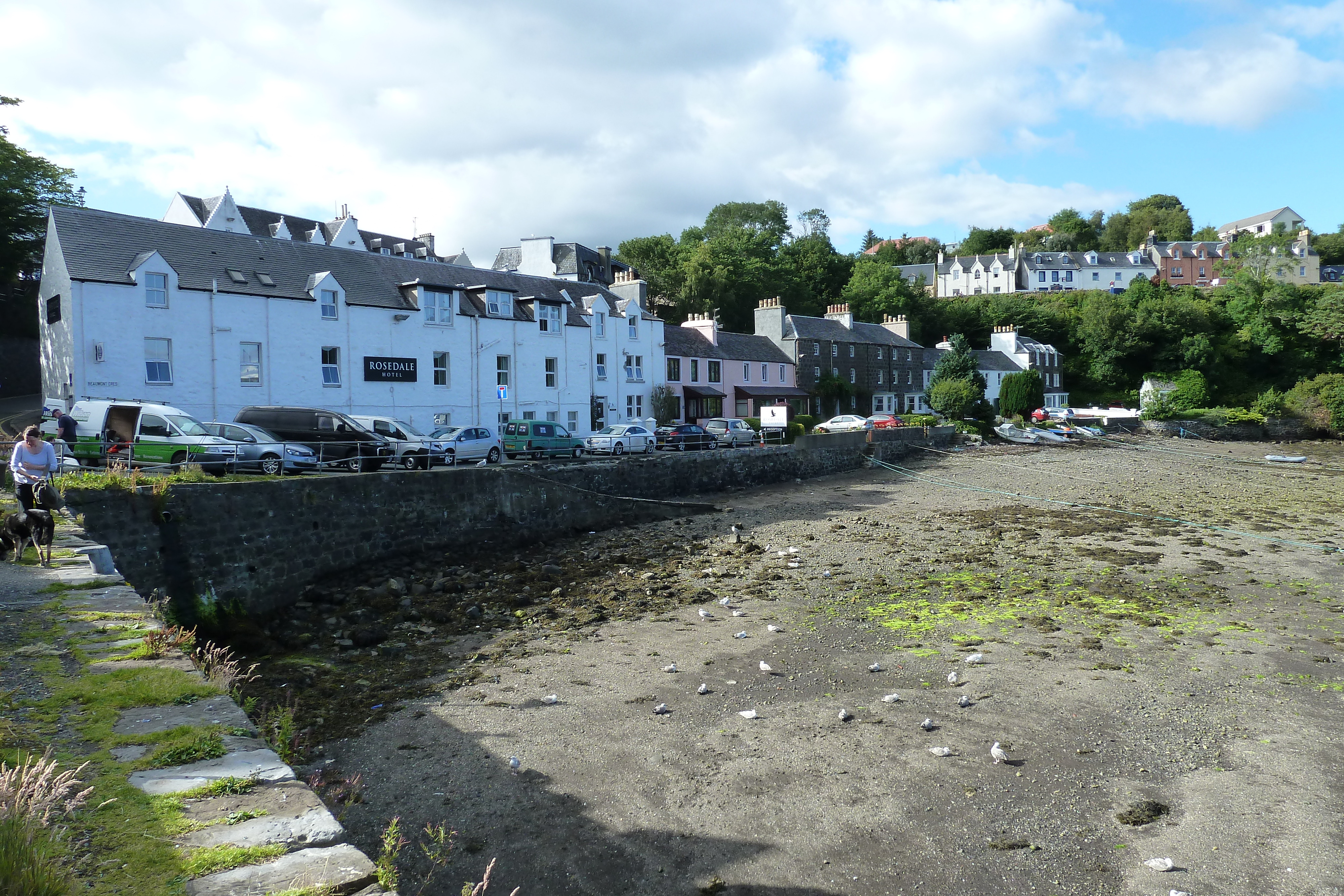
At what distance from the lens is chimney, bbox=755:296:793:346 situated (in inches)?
2233

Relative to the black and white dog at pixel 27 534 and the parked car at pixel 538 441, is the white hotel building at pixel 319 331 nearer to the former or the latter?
the parked car at pixel 538 441

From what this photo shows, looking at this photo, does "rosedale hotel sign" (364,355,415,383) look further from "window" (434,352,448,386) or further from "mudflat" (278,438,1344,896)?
"mudflat" (278,438,1344,896)

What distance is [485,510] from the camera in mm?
22297

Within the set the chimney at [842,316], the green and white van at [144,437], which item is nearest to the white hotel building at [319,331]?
the green and white van at [144,437]

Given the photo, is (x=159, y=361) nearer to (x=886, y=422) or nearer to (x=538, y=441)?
(x=538, y=441)

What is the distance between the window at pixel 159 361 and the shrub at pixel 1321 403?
76.7 m

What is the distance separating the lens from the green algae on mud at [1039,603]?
13703 millimetres

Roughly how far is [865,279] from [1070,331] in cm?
2205

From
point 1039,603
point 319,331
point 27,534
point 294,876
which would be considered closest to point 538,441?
point 319,331

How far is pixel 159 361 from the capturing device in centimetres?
2630

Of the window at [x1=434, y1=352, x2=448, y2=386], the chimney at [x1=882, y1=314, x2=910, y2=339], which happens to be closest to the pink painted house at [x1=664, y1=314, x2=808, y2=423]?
the window at [x1=434, y1=352, x2=448, y2=386]

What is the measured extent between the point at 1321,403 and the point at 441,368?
222 ft

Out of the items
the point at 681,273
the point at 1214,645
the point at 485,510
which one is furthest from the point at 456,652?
the point at 681,273

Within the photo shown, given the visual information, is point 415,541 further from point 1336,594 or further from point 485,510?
point 1336,594
